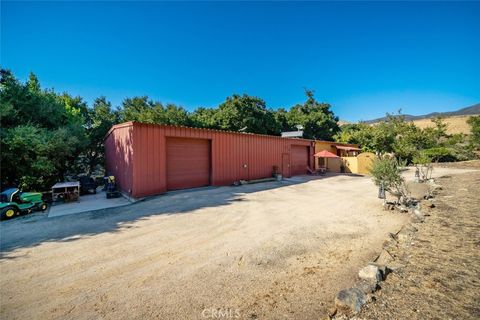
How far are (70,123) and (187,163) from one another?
27.6 feet

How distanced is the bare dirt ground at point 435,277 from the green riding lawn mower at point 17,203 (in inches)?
375

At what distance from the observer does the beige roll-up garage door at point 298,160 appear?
58.9 ft

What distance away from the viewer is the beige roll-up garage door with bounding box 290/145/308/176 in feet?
58.9

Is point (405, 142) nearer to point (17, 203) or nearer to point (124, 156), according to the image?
point (124, 156)

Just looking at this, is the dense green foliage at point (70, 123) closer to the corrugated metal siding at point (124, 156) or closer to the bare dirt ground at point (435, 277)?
the corrugated metal siding at point (124, 156)

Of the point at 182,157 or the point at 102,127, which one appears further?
the point at 102,127

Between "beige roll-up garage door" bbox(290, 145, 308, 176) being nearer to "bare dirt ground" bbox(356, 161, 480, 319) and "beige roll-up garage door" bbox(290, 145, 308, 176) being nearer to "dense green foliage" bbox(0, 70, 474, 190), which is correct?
"dense green foliage" bbox(0, 70, 474, 190)

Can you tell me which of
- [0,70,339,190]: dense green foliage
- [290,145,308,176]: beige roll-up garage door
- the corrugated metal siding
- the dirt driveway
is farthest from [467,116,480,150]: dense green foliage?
the corrugated metal siding

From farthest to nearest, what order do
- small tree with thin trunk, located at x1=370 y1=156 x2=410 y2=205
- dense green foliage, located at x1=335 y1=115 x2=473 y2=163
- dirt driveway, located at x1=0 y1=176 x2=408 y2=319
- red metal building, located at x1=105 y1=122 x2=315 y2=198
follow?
dense green foliage, located at x1=335 y1=115 x2=473 y2=163, red metal building, located at x1=105 y1=122 x2=315 y2=198, small tree with thin trunk, located at x1=370 y1=156 x2=410 y2=205, dirt driveway, located at x1=0 y1=176 x2=408 y2=319

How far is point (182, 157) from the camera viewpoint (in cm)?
1073

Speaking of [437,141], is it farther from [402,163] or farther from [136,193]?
[136,193]

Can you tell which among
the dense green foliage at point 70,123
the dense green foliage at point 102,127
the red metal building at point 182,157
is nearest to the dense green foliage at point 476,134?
the dense green foliage at point 102,127

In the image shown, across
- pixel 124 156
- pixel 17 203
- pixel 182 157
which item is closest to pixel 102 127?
pixel 124 156

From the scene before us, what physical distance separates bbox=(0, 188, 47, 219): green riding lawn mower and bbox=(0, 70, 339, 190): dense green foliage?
276 centimetres
